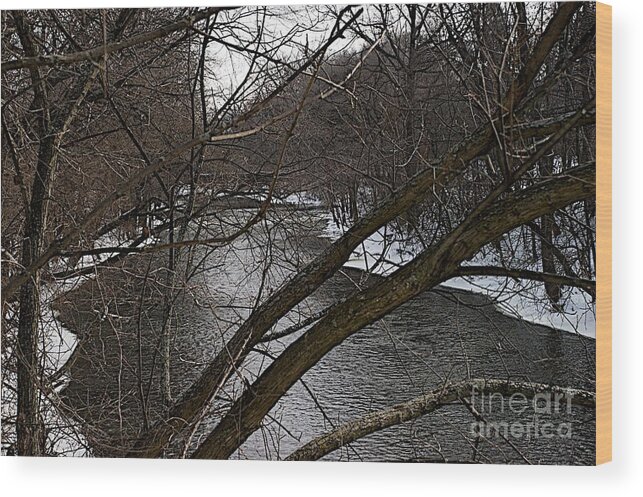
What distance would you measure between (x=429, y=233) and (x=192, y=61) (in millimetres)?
1021

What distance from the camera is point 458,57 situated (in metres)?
3.51

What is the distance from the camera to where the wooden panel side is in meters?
3.31

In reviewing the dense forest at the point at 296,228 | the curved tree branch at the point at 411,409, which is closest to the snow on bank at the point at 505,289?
the dense forest at the point at 296,228

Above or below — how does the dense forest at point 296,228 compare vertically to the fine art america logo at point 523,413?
above

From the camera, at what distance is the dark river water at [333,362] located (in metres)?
3.44

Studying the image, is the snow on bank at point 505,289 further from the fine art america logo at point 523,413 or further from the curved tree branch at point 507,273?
the fine art america logo at point 523,413

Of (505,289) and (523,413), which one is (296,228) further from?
(523,413)

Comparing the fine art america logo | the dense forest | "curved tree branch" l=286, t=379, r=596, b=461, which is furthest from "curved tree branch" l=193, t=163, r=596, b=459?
the fine art america logo

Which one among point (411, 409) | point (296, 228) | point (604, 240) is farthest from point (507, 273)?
point (296, 228)

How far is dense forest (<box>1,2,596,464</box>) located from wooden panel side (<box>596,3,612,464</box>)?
0.03 metres

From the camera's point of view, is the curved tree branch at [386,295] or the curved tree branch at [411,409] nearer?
the curved tree branch at [386,295]

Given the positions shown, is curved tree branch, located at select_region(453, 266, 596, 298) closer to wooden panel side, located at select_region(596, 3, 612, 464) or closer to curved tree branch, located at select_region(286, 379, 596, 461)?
wooden panel side, located at select_region(596, 3, 612, 464)

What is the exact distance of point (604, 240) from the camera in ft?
10.9

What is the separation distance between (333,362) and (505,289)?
62 cm
